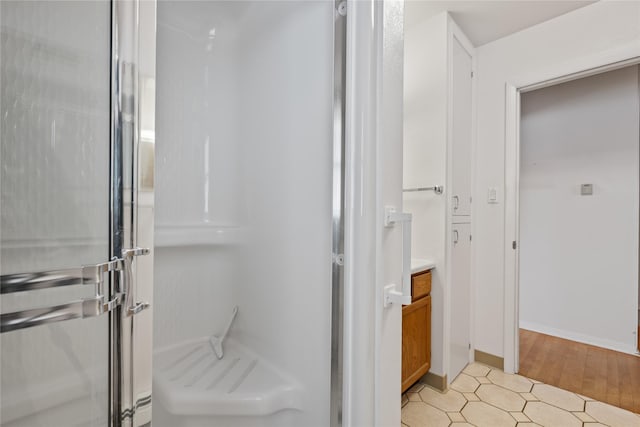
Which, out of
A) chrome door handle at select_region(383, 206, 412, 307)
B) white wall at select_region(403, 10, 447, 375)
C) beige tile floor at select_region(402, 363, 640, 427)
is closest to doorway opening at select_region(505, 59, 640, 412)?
beige tile floor at select_region(402, 363, 640, 427)

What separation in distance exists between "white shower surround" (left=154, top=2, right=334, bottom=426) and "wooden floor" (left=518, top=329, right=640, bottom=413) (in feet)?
6.38

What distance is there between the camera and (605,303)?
258cm

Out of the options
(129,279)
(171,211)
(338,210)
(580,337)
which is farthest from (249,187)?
(580,337)

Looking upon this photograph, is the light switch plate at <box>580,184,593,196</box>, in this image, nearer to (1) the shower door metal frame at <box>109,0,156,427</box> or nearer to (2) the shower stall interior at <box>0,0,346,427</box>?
(2) the shower stall interior at <box>0,0,346,427</box>

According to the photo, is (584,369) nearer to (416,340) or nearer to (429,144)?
(416,340)

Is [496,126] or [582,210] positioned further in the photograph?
[582,210]

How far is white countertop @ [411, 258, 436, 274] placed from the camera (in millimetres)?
1754

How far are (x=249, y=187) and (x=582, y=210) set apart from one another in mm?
2890

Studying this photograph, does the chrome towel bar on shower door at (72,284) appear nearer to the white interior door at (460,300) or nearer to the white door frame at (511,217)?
the white interior door at (460,300)

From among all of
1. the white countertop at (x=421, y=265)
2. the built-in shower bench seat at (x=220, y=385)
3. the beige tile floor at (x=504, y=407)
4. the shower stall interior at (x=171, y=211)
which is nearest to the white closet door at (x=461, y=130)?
the white countertop at (x=421, y=265)

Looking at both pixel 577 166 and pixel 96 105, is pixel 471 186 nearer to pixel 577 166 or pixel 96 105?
pixel 577 166

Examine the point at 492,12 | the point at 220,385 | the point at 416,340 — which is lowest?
the point at 416,340

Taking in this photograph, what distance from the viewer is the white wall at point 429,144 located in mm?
1939

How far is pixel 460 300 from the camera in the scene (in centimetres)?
216
